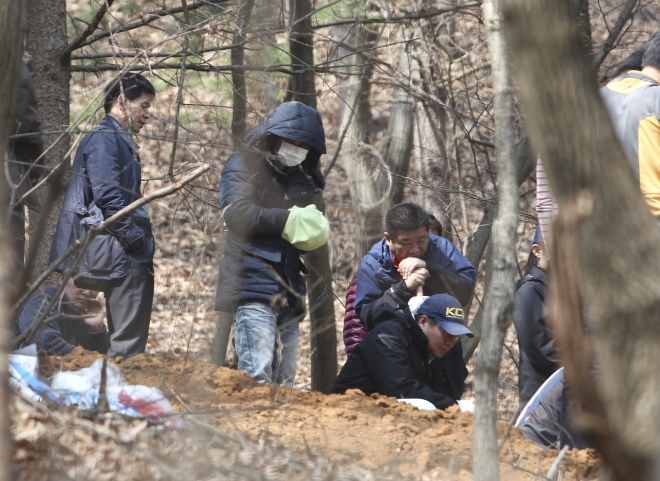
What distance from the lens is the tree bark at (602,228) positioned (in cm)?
186

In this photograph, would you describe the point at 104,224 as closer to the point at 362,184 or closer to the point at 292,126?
the point at 292,126

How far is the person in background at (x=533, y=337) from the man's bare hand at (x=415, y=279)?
64 centimetres

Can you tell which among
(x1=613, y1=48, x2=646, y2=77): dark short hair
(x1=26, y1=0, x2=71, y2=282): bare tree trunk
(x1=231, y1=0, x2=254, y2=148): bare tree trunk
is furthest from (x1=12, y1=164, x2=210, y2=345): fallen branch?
(x1=26, y1=0, x2=71, y2=282): bare tree trunk

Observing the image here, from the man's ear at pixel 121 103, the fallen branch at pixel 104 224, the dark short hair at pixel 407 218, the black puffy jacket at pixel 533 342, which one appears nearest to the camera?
the fallen branch at pixel 104 224

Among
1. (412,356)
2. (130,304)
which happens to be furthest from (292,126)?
(412,356)

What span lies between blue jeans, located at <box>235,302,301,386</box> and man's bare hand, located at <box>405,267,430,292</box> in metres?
0.74

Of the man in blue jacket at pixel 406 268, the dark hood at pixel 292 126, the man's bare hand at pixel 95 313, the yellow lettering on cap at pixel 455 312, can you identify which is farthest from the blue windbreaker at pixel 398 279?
the man's bare hand at pixel 95 313

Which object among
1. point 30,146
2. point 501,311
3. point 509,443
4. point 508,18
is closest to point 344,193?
point 30,146

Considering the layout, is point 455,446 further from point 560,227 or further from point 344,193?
point 344,193

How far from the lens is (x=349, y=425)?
3887 millimetres

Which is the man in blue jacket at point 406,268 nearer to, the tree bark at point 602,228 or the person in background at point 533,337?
the person in background at point 533,337

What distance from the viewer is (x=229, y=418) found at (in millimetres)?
3676

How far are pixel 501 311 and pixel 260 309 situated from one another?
2258 millimetres

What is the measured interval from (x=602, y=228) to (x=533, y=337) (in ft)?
9.06
